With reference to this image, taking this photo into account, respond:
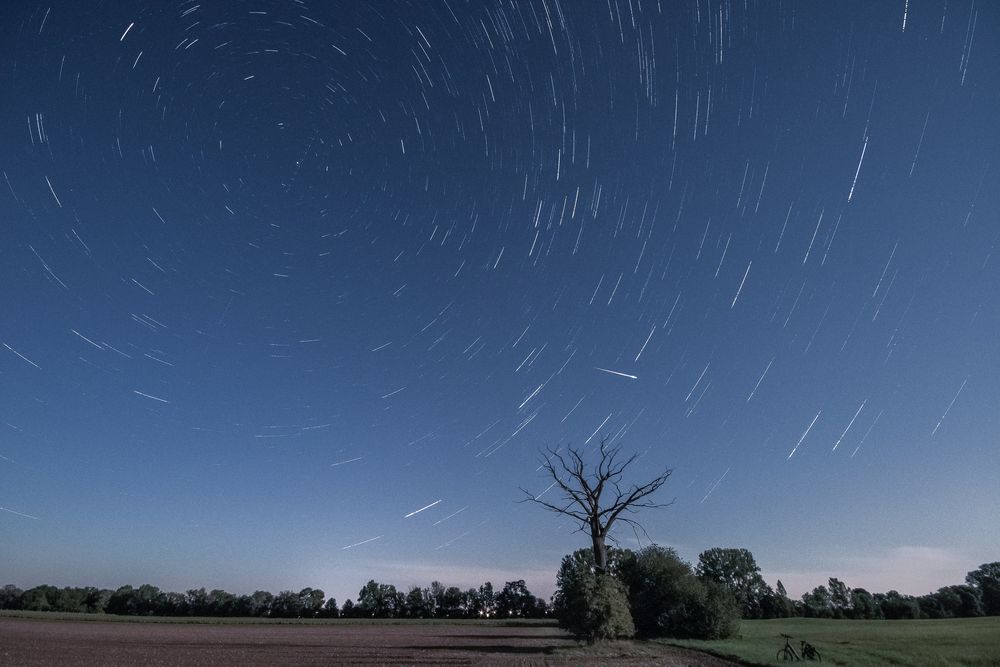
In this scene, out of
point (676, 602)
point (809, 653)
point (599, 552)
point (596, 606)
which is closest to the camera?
point (809, 653)

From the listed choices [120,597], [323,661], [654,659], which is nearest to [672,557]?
[654,659]

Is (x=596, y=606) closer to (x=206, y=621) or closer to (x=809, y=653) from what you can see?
(x=809, y=653)

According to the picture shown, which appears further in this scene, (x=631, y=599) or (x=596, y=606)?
(x=631, y=599)

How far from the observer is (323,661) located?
25.3 metres

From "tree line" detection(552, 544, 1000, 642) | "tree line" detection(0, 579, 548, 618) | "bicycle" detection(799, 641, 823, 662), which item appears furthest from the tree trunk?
"tree line" detection(0, 579, 548, 618)

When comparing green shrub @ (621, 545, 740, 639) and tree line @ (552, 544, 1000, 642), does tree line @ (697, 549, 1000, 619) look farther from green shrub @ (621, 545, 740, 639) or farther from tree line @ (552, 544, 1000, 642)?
green shrub @ (621, 545, 740, 639)

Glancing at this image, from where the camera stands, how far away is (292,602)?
153375mm

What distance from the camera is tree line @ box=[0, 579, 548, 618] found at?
138750 mm

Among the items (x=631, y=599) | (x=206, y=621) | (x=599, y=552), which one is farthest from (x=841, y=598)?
(x=206, y=621)

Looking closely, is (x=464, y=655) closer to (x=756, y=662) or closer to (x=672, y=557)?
(x=756, y=662)

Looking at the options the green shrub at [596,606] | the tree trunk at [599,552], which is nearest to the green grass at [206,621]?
the tree trunk at [599,552]

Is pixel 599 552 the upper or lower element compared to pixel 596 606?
upper

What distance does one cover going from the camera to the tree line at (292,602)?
455 feet

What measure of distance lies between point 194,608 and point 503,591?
3588 inches
